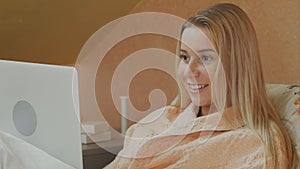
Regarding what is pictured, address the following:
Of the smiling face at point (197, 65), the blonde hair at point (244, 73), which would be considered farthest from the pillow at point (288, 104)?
the smiling face at point (197, 65)

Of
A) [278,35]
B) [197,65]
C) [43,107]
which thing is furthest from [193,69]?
[43,107]

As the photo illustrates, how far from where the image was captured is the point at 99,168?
6.11ft

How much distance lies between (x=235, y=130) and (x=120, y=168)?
0.45 metres

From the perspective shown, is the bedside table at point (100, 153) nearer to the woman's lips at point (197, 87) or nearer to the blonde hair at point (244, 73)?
the woman's lips at point (197, 87)

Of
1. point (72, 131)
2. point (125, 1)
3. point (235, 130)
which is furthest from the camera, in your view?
point (125, 1)

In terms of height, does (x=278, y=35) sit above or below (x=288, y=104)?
above

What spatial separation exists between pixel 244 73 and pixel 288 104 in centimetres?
16

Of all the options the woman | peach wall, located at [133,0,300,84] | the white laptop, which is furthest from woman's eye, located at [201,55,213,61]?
the white laptop

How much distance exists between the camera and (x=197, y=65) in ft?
5.24

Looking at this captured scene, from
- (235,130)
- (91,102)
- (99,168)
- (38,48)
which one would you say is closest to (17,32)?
(38,48)

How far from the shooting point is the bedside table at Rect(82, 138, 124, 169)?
1.85m

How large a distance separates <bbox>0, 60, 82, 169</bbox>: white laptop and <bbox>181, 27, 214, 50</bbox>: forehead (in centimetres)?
45

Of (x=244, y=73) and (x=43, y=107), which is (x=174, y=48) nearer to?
(x=244, y=73)

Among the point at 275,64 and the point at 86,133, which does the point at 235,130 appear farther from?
→ the point at 86,133
